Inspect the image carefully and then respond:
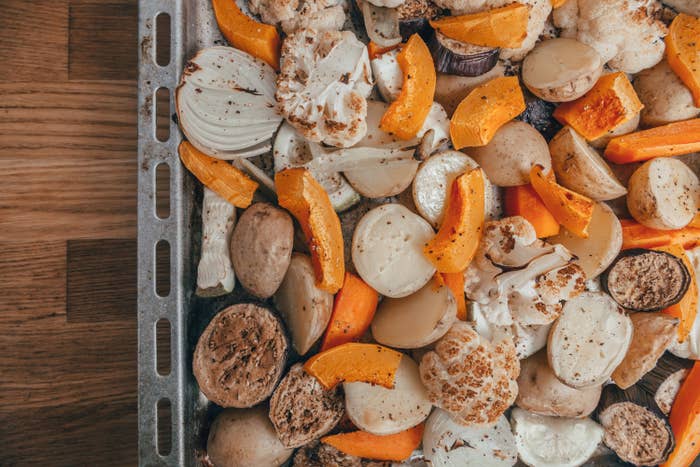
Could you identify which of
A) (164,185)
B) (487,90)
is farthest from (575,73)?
(164,185)

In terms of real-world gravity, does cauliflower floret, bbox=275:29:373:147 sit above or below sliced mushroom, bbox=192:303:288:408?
above

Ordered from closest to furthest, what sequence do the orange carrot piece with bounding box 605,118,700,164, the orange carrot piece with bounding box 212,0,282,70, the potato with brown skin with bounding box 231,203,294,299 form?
the potato with brown skin with bounding box 231,203,294,299
the orange carrot piece with bounding box 212,0,282,70
the orange carrot piece with bounding box 605,118,700,164

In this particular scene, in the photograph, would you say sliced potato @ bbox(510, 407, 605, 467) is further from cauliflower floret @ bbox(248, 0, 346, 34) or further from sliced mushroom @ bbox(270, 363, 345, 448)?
cauliflower floret @ bbox(248, 0, 346, 34)

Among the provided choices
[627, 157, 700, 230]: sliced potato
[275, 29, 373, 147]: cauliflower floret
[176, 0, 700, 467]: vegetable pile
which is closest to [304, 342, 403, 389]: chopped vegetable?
[176, 0, 700, 467]: vegetable pile

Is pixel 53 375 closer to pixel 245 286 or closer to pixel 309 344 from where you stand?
pixel 245 286

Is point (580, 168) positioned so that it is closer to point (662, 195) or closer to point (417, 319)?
point (662, 195)

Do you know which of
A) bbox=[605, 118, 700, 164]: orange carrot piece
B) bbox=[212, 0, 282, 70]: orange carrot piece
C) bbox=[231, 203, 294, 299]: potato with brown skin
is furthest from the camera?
bbox=[605, 118, 700, 164]: orange carrot piece
